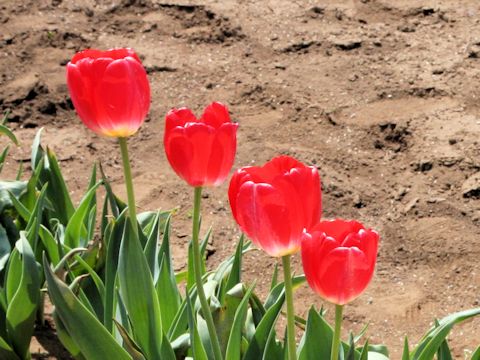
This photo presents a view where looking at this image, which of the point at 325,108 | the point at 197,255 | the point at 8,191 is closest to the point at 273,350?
the point at 197,255

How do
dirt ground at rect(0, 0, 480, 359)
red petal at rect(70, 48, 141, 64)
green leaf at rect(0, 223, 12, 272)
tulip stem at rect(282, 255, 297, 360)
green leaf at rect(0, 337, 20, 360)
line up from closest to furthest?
tulip stem at rect(282, 255, 297, 360), red petal at rect(70, 48, 141, 64), green leaf at rect(0, 337, 20, 360), green leaf at rect(0, 223, 12, 272), dirt ground at rect(0, 0, 480, 359)

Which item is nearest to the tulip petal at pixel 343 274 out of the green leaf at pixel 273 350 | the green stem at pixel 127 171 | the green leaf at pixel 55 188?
the green stem at pixel 127 171

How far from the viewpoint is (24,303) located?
7.88 feet

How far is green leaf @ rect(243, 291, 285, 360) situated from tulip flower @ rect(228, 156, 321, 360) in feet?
1.60

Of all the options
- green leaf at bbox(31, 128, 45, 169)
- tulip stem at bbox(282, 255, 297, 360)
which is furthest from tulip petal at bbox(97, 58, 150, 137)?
green leaf at bbox(31, 128, 45, 169)

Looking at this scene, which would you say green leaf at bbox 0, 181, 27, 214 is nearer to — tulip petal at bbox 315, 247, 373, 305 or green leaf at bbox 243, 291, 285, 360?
green leaf at bbox 243, 291, 285, 360

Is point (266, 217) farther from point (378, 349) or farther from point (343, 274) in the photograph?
point (378, 349)

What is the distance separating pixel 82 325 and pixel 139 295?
0.16m

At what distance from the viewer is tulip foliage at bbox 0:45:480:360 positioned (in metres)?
1.55

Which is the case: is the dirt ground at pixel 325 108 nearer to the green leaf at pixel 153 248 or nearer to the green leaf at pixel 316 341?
the green leaf at pixel 153 248

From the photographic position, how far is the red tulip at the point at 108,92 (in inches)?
69.3

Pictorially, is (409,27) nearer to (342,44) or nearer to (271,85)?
(342,44)

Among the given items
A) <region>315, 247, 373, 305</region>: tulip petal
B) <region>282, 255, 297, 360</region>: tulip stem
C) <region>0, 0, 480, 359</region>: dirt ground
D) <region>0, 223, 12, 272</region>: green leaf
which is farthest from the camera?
<region>0, 0, 480, 359</region>: dirt ground

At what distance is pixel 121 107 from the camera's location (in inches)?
69.8
